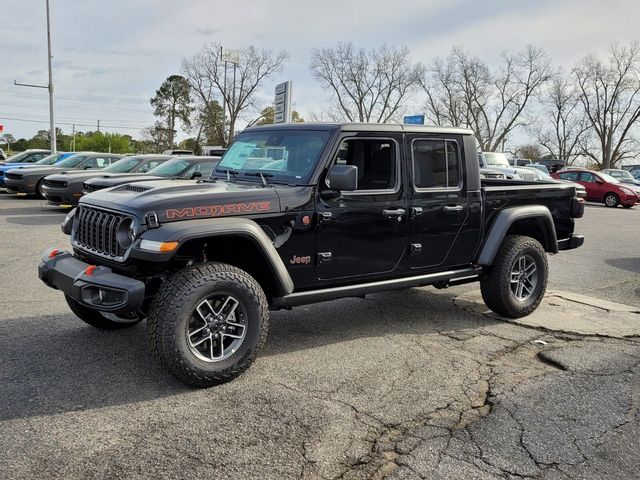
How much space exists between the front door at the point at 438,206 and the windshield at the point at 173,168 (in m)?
8.51

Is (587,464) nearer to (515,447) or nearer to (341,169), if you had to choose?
(515,447)

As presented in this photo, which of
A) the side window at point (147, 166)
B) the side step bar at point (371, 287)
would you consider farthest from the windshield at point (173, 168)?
the side step bar at point (371, 287)

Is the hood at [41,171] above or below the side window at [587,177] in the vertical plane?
below

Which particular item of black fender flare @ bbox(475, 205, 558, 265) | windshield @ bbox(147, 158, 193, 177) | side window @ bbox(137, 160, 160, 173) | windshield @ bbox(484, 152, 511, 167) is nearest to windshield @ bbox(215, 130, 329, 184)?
black fender flare @ bbox(475, 205, 558, 265)

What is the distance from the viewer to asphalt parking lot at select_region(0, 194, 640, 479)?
2.95m

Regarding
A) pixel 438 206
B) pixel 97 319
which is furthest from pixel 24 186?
pixel 438 206

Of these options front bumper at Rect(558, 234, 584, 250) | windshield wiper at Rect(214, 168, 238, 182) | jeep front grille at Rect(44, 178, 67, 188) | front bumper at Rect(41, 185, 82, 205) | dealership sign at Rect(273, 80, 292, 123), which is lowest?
front bumper at Rect(41, 185, 82, 205)

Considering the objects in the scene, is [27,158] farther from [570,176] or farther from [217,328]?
[570,176]

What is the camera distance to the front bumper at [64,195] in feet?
42.8

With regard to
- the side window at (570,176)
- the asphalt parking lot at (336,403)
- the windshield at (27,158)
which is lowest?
the asphalt parking lot at (336,403)

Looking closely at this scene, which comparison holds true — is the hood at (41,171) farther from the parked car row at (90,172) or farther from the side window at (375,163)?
the side window at (375,163)

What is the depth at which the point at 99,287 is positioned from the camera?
3.68 m

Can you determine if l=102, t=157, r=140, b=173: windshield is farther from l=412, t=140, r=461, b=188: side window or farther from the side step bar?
the side step bar

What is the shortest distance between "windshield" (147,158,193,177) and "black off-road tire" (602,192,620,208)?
57.5 ft
